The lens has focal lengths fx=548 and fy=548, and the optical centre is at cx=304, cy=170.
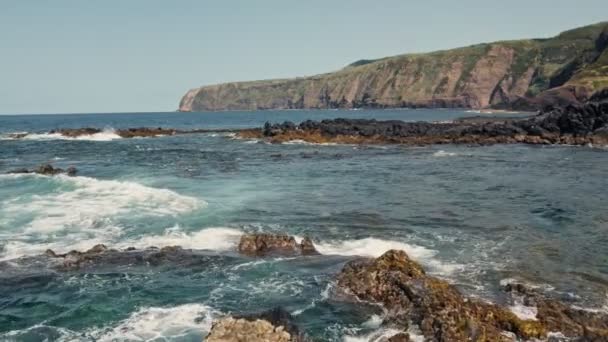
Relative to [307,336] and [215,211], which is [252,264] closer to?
[307,336]

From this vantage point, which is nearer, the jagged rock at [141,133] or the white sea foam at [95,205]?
the white sea foam at [95,205]

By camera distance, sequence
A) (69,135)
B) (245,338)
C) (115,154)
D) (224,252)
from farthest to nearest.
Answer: (69,135)
(115,154)
(224,252)
(245,338)

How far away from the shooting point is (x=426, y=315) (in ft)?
48.5

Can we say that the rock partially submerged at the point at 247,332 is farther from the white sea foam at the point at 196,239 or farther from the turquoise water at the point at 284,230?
the white sea foam at the point at 196,239

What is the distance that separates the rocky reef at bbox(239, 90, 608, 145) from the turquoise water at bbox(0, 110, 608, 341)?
18.6 meters

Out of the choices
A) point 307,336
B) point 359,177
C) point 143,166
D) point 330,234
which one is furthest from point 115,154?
point 307,336

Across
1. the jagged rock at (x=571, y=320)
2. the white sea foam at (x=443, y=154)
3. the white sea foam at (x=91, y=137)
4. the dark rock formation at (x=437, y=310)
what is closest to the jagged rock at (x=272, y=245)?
the dark rock formation at (x=437, y=310)

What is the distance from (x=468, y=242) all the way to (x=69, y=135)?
101m

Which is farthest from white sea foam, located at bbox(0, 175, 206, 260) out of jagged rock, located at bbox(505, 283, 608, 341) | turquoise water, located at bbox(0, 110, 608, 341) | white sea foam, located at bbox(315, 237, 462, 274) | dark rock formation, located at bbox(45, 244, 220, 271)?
jagged rock, located at bbox(505, 283, 608, 341)

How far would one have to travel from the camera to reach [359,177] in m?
46.8

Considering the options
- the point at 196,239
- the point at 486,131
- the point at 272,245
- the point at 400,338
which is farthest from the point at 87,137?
the point at 400,338

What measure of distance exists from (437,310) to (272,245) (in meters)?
9.96

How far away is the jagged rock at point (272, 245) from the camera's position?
2305cm

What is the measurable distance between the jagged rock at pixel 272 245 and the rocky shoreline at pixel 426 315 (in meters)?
4.20
